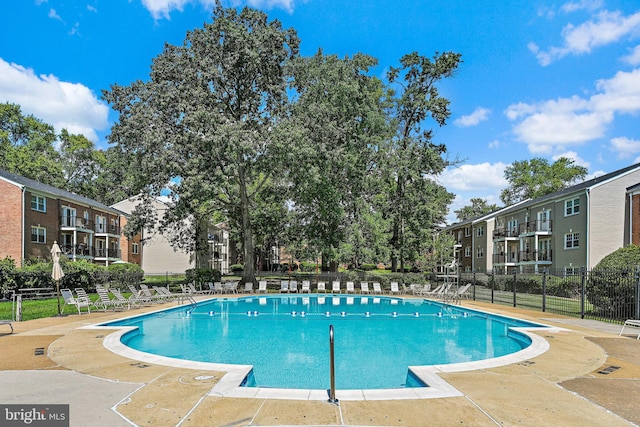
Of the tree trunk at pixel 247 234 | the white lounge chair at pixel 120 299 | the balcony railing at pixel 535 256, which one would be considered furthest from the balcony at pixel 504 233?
the white lounge chair at pixel 120 299

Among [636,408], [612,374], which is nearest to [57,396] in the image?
[636,408]

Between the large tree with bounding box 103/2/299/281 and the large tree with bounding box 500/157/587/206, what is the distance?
43385 millimetres

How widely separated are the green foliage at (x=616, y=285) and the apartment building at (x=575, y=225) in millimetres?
11182

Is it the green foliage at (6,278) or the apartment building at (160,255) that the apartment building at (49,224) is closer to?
the apartment building at (160,255)

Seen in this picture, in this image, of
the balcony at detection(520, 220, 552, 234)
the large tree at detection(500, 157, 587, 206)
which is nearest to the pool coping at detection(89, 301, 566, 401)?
the balcony at detection(520, 220, 552, 234)

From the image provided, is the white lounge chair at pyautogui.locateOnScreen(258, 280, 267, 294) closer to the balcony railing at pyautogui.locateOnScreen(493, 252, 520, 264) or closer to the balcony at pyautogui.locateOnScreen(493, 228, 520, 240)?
the balcony railing at pyautogui.locateOnScreen(493, 252, 520, 264)

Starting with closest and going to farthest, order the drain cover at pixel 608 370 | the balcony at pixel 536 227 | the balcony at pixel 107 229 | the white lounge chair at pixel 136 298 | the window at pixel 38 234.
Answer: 1. the drain cover at pixel 608 370
2. the white lounge chair at pixel 136 298
3. the window at pixel 38 234
4. the balcony at pixel 536 227
5. the balcony at pixel 107 229

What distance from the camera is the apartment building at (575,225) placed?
2984cm

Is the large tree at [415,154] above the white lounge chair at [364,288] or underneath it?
above

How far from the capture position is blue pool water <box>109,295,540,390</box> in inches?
377

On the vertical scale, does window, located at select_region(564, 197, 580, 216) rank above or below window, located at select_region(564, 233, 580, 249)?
above

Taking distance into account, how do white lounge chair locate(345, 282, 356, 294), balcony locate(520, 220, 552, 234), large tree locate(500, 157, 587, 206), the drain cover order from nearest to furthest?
1. the drain cover
2. white lounge chair locate(345, 282, 356, 294)
3. balcony locate(520, 220, 552, 234)
4. large tree locate(500, 157, 587, 206)

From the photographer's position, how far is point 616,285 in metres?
15.3

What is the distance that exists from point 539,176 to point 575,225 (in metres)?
31.6
